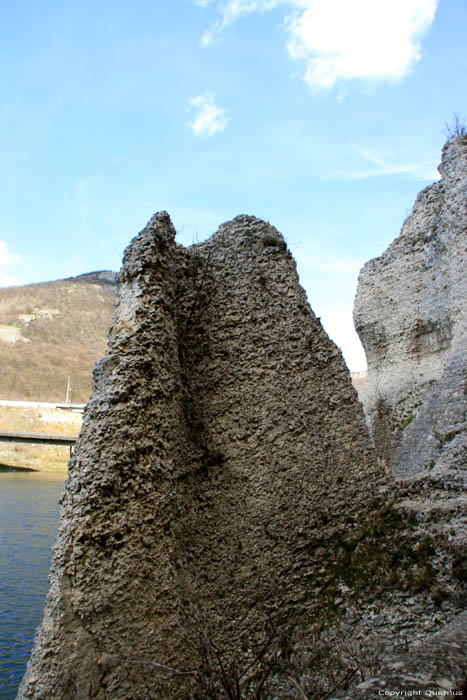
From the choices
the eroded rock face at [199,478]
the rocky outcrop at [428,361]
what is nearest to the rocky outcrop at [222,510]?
the eroded rock face at [199,478]

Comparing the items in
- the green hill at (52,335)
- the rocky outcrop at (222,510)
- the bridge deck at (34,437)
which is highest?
the green hill at (52,335)

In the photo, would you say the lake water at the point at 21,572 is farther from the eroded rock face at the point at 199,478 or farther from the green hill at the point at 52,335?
the green hill at the point at 52,335

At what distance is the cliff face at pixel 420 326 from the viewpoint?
33.2 ft

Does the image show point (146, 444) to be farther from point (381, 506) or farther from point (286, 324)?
point (381, 506)

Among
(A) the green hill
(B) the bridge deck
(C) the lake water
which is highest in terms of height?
(A) the green hill

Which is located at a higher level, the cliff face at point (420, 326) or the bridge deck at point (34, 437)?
the cliff face at point (420, 326)

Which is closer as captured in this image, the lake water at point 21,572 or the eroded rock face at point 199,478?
the eroded rock face at point 199,478

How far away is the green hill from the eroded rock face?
2389 inches

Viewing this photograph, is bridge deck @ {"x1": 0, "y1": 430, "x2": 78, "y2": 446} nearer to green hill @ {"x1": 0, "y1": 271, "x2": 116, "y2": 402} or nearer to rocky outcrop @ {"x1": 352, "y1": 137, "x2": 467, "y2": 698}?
rocky outcrop @ {"x1": 352, "y1": 137, "x2": 467, "y2": 698}

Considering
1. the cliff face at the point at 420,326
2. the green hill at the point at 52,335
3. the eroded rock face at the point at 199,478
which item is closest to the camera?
the eroded rock face at the point at 199,478

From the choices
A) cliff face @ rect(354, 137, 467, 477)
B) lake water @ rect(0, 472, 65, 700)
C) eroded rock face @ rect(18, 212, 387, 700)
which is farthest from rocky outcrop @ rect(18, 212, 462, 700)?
cliff face @ rect(354, 137, 467, 477)

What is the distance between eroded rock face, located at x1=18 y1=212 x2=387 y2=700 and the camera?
11.5 ft

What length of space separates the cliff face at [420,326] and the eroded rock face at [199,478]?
4.95 metres

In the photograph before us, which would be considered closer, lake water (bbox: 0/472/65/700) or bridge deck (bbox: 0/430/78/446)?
lake water (bbox: 0/472/65/700)
